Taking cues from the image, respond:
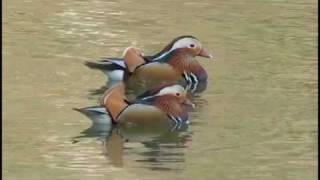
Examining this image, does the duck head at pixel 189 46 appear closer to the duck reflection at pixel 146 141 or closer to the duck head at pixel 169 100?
the duck head at pixel 169 100

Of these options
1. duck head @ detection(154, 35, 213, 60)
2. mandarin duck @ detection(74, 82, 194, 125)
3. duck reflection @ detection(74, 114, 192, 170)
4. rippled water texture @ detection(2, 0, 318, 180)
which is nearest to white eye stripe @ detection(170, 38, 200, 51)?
duck head @ detection(154, 35, 213, 60)

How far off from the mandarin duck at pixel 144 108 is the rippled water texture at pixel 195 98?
11 centimetres

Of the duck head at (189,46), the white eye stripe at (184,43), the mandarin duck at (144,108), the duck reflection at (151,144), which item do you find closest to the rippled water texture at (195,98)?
the duck reflection at (151,144)

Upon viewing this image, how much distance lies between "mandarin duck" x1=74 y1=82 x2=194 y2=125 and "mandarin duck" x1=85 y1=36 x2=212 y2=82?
3.78ft

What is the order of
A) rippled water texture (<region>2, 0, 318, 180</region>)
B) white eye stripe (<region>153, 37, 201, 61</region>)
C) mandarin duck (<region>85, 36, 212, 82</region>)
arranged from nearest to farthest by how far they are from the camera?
rippled water texture (<region>2, 0, 318, 180</region>), mandarin duck (<region>85, 36, 212, 82</region>), white eye stripe (<region>153, 37, 201, 61</region>)

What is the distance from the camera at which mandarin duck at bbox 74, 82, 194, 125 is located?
29.8 feet

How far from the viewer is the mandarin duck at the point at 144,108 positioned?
9094 mm

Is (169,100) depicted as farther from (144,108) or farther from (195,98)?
(195,98)

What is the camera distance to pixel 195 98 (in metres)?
10.3

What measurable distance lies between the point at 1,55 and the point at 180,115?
2.50 meters

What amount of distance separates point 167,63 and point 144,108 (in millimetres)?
1591

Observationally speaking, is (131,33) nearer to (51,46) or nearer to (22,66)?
(51,46)

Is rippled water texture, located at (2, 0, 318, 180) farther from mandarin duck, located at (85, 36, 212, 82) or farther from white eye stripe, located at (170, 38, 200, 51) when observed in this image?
white eye stripe, located at (170, 38, 200, 51)

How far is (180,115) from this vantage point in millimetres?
9352
